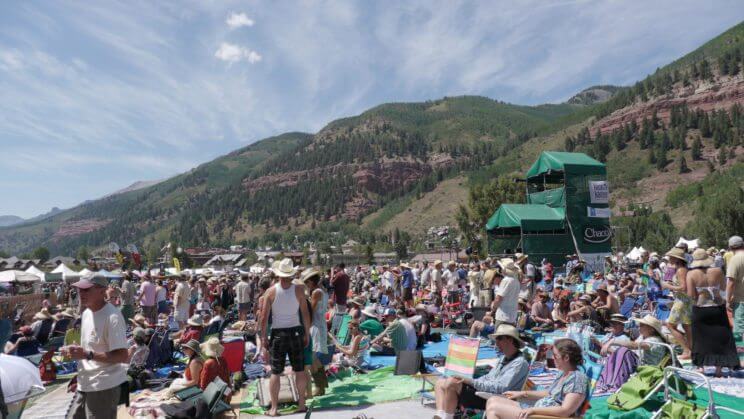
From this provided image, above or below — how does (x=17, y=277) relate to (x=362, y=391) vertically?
above

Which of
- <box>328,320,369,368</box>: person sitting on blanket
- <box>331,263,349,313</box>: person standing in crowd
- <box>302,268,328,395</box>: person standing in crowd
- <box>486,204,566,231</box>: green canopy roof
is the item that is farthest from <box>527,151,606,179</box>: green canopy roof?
<box>302,268,328,395</box>: person standing in crowd

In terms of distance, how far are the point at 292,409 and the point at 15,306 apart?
16.3 meters

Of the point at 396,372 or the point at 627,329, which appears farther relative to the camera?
the point at 627,329

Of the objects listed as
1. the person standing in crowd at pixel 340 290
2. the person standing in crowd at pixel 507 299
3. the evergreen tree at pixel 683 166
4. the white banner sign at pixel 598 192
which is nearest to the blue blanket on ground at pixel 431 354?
the person standing in crowd at pixel 507 299

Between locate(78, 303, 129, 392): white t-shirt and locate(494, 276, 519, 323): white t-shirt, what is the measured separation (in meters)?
5.41

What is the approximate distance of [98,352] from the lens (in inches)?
132

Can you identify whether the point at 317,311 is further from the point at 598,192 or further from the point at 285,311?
the point at 598,192

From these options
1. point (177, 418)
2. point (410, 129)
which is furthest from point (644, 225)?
point (410, 129)

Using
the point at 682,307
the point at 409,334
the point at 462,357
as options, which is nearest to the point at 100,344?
the point at 462,357

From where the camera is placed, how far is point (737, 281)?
6.39 meters

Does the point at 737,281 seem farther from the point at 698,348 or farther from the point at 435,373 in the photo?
the point at 435,373

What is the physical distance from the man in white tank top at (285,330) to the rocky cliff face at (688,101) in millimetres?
105229

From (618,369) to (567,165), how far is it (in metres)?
20.7

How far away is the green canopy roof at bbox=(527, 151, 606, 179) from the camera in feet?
81.5
